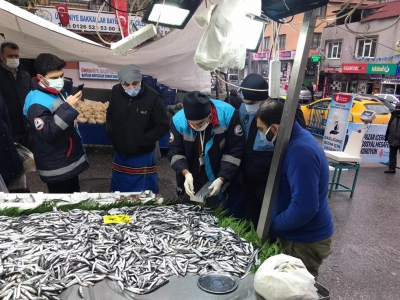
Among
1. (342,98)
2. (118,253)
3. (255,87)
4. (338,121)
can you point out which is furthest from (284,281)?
(342,98)

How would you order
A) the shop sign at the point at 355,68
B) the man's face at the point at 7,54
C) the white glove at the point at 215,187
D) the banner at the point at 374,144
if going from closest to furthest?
the white glove at the point at 215,187, the man's face at the point at 7,54, the banner at the point at 374,144, the shop sign at the point at 355,68

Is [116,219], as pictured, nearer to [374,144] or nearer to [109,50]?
[109,50]

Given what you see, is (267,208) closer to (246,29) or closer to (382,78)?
(246,29)

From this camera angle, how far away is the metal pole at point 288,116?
218 cm

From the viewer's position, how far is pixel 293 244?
266cm

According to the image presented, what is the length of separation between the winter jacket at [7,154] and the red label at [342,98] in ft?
24.7

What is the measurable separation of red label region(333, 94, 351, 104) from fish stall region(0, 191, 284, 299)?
6.78m

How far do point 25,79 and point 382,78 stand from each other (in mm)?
28646

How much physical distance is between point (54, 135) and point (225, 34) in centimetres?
200

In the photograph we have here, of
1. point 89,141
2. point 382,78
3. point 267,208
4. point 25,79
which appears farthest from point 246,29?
point 382,78

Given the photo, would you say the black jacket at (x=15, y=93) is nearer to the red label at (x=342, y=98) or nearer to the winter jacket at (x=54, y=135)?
the winter jacket at (x=54, y=135)

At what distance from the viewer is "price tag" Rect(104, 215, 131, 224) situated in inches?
104

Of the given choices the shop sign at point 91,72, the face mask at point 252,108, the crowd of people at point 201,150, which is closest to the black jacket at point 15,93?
the crowd of people at point 201,150

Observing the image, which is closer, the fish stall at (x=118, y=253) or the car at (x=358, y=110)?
the fish stall at (x=118, y=253)
